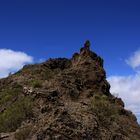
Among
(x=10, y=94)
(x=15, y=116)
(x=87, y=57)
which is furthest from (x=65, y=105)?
(x=87, y=57)

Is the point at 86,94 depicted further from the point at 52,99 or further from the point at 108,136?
the point at 108,136

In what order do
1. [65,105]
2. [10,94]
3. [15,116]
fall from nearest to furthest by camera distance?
[65,105] → [15,116] → [10,94]

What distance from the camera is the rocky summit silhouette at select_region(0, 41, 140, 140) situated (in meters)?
21.8

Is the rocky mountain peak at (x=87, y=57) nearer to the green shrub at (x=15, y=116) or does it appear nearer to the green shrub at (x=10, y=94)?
the green shrub at (x=10, y=94)

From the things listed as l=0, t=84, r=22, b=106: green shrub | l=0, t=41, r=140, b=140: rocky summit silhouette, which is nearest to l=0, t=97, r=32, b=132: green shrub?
l=0, t=41, r=140, b=140: rocky summit silhouette

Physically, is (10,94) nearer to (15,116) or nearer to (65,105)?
(15,116)

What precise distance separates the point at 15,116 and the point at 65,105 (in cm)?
378

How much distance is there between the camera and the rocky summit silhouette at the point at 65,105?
71.5 feet

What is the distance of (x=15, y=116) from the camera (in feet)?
90.4

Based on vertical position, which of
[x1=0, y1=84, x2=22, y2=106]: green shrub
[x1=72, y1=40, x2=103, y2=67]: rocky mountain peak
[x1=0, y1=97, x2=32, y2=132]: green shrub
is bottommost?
[x1=0, y1=97, x2=32, y2=132]: green shrub

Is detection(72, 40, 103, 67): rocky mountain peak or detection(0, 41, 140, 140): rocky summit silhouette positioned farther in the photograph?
detection(72, 40, 103, 67): rocky mountain peak

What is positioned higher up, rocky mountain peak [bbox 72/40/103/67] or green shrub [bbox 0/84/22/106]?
rocky mountain peak [bbox 72/40/103/67]

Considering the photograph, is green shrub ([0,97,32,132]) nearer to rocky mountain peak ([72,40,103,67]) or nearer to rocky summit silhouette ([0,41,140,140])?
rocky summit silhouette ([0,41,140,140])

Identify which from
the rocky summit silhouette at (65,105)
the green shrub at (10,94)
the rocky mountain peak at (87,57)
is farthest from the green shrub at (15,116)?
the rocky mountain peak at (87,57)
